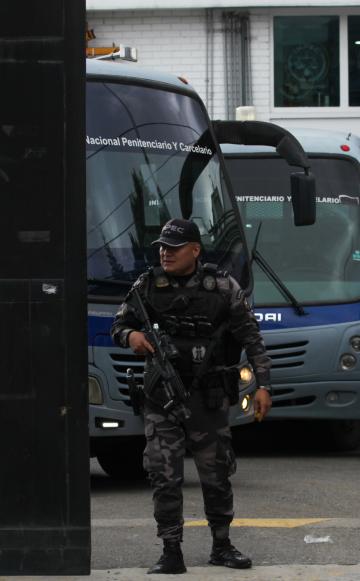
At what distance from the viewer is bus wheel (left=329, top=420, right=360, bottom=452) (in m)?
12.8

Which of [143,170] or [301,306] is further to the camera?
[301,306]

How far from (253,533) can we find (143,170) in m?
3.22

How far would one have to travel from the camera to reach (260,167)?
42.0ft

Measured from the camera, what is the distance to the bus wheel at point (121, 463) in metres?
10.5

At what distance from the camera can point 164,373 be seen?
6.50 m

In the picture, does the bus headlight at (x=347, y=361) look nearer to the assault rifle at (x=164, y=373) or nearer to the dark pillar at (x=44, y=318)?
the assault rifle at (x=164, y=373)

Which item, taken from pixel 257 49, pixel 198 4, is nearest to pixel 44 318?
pixel 198 4

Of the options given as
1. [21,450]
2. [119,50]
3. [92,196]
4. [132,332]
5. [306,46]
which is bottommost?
[21,450]

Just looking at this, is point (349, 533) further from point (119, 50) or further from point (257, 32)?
point (257, 32)

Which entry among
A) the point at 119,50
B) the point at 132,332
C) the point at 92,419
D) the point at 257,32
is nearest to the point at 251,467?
the point at 92,419

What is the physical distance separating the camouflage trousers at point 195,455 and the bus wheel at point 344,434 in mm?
6301

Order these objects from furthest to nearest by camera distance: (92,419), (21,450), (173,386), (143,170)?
(143,170)
(92,419)
(173,386)
(21,450)

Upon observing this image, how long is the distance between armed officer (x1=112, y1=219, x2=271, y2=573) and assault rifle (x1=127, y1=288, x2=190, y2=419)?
2 centimetres

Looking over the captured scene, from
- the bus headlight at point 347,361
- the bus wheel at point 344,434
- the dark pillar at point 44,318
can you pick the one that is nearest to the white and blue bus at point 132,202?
the bus headlight at point 347,361
